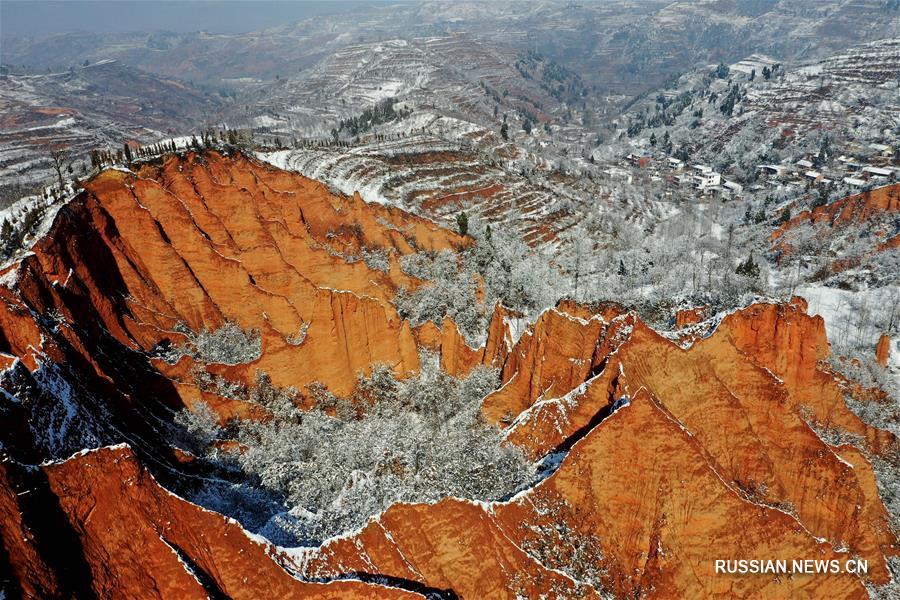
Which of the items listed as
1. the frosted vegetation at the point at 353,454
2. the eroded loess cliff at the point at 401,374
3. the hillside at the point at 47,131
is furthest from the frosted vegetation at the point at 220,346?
the hillside at the point at 47,131

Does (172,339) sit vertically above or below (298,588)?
below

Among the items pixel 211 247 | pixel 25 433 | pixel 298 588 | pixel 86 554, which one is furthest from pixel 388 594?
pixel 211 247

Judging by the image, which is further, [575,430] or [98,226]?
[98,226]

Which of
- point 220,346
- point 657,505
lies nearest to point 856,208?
point 657,505

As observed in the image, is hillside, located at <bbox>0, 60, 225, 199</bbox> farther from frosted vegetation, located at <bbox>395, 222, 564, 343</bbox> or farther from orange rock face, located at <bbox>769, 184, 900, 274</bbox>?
orange rock face, located at <bbox>769, 184, 900, 274</bbox>

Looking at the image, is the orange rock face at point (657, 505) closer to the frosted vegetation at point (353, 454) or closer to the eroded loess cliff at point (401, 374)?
the eroded loess cliff at point (401, 374)

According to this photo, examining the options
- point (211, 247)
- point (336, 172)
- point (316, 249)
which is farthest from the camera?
point (336, 172)

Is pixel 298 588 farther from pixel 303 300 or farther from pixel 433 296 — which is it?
pixel 433 296
